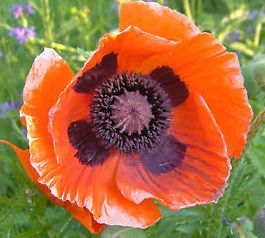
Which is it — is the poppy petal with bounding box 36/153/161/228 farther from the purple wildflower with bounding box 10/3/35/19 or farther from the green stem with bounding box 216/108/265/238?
the purple wildflower with bounding box 10/3/35/19

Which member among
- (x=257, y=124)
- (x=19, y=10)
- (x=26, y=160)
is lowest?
(x=19, y=10)

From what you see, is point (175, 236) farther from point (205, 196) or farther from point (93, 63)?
point (93, 63)

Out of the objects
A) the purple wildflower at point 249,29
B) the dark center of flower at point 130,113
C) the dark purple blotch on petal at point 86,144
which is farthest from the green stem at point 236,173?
the purple wildflower at point 249,29

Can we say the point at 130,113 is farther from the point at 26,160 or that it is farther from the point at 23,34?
the point at 23,34

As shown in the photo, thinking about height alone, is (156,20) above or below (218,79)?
above

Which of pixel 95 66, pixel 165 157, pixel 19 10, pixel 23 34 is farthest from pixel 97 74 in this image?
pixel 19 10

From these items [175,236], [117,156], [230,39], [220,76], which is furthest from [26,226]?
[230,39]

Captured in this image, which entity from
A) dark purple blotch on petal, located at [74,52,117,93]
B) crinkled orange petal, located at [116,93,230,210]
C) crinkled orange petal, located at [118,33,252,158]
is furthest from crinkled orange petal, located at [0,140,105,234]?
crinkled orange petal, located at [118,33,252,158]

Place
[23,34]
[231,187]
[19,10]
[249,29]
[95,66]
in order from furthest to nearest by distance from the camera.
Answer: [249,29] → [19,10] → [23,34] → [231,187] → [95,66]
